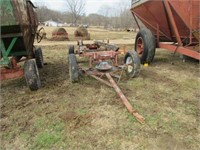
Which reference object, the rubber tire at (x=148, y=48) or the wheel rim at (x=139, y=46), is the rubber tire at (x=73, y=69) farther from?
the wheel rim at (x=139, y=46)

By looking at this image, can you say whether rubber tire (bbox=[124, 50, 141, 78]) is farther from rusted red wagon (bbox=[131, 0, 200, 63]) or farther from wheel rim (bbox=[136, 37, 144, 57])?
wheel rim (bbox=[136, 37, 144, 57])

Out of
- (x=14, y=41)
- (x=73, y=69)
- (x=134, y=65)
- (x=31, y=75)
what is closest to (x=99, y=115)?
(x=73, y=69)

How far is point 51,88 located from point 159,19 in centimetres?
440

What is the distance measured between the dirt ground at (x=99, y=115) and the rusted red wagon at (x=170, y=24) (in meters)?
1.25

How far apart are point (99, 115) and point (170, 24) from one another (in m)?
4.55

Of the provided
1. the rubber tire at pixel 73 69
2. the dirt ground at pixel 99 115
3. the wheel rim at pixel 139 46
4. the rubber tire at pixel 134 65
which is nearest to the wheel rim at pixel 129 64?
the rubber tire at pixel 134 65

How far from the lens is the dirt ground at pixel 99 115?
307 cm

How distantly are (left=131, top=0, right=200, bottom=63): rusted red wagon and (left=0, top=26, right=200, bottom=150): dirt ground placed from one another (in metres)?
1.25

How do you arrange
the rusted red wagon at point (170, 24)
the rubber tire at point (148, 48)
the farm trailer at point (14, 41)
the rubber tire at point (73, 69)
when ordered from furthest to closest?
the rubber tire at point (148, 48)
the rusted red wagon at point (170, 24)
the rubber tire at point (73, 69)
the farm trailer at point (14, 41)

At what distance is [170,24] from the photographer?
7.08 metres

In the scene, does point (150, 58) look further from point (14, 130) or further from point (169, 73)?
point (14, 130)

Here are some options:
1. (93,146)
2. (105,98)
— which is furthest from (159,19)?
(93,146)

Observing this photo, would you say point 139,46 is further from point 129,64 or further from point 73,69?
point 73,69

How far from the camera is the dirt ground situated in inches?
121
